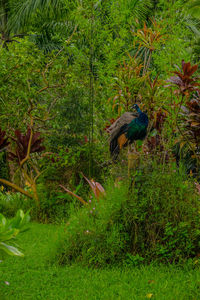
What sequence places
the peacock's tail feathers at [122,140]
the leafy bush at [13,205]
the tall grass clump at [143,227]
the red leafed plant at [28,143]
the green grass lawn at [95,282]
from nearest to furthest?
the green grass lawn at [95,282] < the tall grass clump at [143,227] < the peacock's tail feathers at [122,140] < the red leafed plant at [28,143] < the leafy bush at [13,205]

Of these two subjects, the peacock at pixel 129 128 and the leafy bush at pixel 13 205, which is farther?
the leafy bush at pixel 13 205

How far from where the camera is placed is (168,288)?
292 centimetres

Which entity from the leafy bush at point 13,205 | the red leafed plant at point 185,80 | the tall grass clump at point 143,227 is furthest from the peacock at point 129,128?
the leafy bush at point 13,205

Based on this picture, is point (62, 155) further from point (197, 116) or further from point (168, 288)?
point (168, 288)

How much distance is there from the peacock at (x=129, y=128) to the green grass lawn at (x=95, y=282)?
1.43m

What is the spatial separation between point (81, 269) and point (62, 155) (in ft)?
10.2

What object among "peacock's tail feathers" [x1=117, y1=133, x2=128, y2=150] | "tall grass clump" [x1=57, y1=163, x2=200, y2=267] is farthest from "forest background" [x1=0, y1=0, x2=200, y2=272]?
"peacock's tail feathers" [x1=117, y1=133, x2=128, y2=150]

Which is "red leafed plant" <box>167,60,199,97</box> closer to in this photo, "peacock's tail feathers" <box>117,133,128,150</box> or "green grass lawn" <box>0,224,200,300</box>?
"peacock's tail feathers" <box>117,133,128,150</box>

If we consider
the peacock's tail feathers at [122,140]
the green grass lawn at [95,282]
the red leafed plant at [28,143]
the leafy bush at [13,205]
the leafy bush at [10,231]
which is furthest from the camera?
the leafy bush at [13,205]

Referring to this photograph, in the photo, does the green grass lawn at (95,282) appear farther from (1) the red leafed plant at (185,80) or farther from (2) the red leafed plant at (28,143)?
(2) the red leafed plant at (28,143)

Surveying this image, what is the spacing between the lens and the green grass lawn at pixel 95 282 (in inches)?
113

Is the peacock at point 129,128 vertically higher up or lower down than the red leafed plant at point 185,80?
lower down

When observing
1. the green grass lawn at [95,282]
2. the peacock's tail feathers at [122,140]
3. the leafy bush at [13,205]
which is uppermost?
the peacock's tail feathers at [122,140]

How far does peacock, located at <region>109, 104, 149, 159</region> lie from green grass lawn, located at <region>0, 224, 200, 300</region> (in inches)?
56.5
